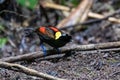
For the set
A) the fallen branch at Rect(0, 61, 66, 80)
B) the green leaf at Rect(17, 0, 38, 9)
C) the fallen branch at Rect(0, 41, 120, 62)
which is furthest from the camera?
the green leaf at Rect(17, 0, 38, 9)

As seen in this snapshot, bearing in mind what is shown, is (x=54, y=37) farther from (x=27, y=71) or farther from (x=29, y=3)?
(x=29, y=3)

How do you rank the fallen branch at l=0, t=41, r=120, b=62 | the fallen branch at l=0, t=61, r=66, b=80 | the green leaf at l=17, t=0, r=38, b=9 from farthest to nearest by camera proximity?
the green leaf at l=17, t=0, r=38, b=9, the fallen branch at l=0, t=41, r=120, b=62, the fallen branch at l=0, t=61, r=66, b=80

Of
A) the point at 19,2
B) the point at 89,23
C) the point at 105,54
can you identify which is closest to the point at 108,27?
the point at 89,23

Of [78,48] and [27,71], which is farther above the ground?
[27,71]

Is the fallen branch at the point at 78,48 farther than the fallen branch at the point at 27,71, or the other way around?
the fallen branch at the point at 78,48

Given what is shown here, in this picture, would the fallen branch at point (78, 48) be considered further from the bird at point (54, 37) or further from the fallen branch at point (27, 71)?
the fallen branch at point (27, 71)

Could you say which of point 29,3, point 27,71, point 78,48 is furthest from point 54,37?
point 29,3

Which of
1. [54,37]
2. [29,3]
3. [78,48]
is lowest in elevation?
[29,3]

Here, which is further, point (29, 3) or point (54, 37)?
point (29, 3)

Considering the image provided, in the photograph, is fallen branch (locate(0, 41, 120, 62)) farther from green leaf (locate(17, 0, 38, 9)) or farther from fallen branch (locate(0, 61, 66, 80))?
green leaf (locate(17, 0, 38, 9))

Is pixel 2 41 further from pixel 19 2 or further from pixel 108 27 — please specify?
pixel 108 27

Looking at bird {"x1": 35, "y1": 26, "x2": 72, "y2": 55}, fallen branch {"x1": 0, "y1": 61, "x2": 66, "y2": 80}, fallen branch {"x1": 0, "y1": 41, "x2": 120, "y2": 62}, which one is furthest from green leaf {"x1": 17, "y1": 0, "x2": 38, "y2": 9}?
fallen branch {"x1": 0, "y1": 61, "x2": 66, "y2": 80}

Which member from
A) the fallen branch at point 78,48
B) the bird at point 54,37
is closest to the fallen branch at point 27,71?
the fallen branch at point 78,48
